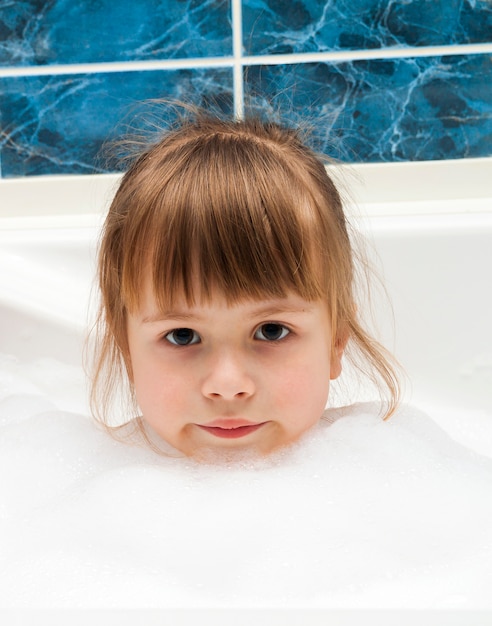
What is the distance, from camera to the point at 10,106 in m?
1.42

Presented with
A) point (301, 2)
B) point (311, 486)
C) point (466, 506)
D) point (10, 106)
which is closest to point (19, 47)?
point (10, 106)

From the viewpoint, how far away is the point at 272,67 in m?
1.39

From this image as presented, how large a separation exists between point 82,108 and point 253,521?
2.78 ft

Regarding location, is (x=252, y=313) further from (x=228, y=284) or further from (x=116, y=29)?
(x=116, y=29)

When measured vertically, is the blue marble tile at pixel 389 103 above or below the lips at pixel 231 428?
above

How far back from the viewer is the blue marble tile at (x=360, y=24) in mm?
1359

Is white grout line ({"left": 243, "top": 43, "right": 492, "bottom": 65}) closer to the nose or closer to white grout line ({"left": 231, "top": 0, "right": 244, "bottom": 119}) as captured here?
white grout line ({"left": 231, "top": 0, "right": 244, "bottom": 119})

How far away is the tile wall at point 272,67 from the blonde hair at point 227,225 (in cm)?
45

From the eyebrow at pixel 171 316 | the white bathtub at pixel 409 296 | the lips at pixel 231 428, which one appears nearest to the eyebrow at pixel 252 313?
the eyebrow at pixel 171 316

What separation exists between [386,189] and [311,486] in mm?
670

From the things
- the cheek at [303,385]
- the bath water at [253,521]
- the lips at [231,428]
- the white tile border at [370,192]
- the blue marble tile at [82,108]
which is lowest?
the bath water at [253,521]

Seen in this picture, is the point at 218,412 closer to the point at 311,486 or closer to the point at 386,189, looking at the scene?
the point at 311,486

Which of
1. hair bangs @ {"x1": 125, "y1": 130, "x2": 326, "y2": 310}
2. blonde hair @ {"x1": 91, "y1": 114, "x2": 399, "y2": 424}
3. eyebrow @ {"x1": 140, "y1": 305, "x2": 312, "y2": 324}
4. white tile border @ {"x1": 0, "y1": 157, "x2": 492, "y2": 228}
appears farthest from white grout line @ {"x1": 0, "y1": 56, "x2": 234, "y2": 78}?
eyebrow @ {"x1": 140, "y1": 305, "x2": 312, "y2": 324}

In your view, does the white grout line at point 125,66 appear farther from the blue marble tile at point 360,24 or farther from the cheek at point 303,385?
the cheek at point 303,385
